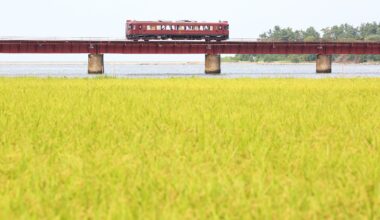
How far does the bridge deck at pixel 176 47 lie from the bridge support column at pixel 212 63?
53.3 inches

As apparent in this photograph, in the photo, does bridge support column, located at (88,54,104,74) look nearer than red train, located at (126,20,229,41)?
No

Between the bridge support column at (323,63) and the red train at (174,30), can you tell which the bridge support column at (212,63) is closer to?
the red train at (174,30)

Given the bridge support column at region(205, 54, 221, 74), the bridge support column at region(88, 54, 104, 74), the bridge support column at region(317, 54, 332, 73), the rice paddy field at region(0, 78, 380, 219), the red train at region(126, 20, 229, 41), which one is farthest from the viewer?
the bridge support column at region(317, 54, 332, 73)

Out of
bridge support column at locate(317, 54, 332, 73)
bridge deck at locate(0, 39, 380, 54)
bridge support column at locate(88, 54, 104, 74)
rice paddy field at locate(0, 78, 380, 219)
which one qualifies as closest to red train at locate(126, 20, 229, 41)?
bridge deck at locate(0, 39, 380, 54)

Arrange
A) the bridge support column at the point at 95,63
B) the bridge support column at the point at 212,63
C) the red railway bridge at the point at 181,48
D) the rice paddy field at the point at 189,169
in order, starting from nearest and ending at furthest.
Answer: the rice paddy field at the point at 189,169, the red railway bridge at the point at 181,48, the bridge support column at the point at 95,63, the bridge support column at the point at 212,63

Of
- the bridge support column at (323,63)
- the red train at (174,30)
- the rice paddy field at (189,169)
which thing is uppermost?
the red train at (174,30)

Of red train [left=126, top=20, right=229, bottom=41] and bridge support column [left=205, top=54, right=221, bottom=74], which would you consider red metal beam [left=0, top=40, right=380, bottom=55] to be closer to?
bridge support column [left=205, top=54, right=221, bottom=74]

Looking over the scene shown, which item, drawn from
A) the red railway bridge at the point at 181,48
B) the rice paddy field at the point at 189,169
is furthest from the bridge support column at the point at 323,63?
the rice paddy field at the point at 189,169

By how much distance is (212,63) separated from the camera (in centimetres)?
8525

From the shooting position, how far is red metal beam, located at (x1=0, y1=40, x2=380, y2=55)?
78688 millimetres

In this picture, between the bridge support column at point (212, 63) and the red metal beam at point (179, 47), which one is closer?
the red metal beam at point (179, 47)

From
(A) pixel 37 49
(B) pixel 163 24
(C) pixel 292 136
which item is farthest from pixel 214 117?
(A) pixel 37 49

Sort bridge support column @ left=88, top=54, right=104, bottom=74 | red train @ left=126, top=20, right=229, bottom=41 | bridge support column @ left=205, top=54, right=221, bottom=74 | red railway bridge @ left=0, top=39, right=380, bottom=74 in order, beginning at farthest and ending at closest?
bridge support column @ left=205, top=54, right=221, bottom=74 → bridge support column @ left=88, top=54, right=104, bottom=74 → red railway bridge @ left=0, top=39, right=380, bottom=74 → red train @ left=126, top=20, right=229, bottom=41

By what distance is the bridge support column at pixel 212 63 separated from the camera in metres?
84.7
